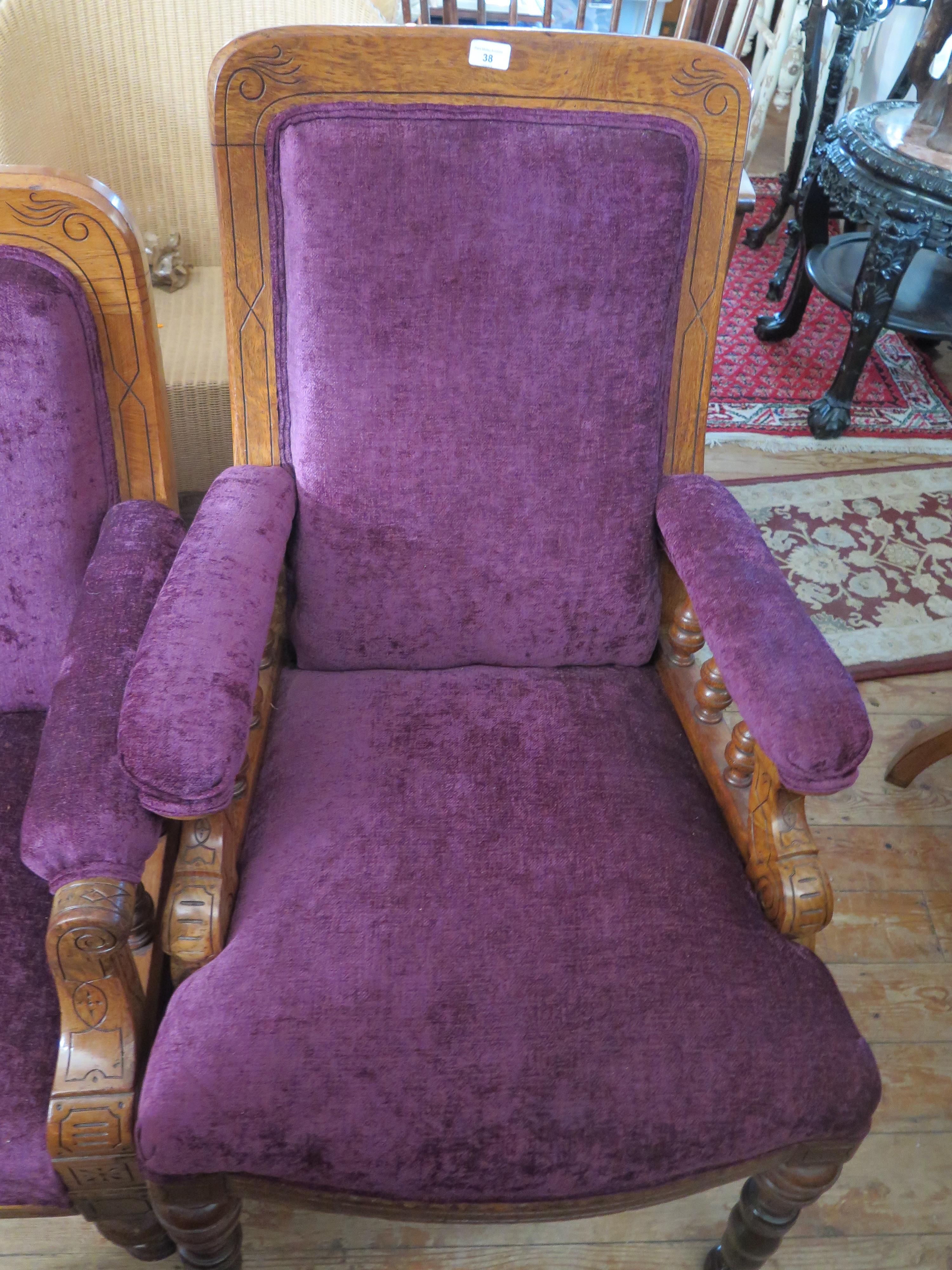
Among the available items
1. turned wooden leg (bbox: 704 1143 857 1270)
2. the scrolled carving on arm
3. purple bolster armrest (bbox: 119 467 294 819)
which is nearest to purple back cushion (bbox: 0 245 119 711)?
purple bolster armrest (bbox: 119 467 294 819)

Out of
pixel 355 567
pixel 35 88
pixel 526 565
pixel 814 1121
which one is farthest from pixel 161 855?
pixel 35 88

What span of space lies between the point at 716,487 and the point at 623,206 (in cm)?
33

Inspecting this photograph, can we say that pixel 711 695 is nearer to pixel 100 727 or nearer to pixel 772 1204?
pixel 772 1204

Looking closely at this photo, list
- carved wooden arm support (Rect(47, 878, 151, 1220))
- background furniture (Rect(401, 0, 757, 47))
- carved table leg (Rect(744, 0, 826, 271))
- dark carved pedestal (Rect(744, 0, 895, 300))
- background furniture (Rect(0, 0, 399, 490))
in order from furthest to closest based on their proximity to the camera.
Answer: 1. carved table leg (Rect(744, 0, 826, 271))
2. dark carved pedestal (Rect(744, 0, 895, 300))
3. background furniture (Rect(401, 0, 757, 47))
4. background furniture (Rect(0, 0, 399, 490))
5. carved wooden arm support (Rect(47, 878, 151, 1220))

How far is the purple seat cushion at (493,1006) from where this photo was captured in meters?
0.81

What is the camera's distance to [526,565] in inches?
45.9

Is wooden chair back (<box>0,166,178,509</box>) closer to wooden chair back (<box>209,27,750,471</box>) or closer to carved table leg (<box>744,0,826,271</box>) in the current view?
wooden chair back (<box>209,27,750,471</box>)

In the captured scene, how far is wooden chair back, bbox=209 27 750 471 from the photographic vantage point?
1.04 metres

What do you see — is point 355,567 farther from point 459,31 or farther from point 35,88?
point 35,88

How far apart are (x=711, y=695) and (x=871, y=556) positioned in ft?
4.37

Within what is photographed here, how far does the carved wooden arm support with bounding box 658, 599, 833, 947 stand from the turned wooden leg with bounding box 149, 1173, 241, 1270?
0.56 meters

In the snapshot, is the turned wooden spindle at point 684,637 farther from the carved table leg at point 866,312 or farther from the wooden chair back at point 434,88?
the carved table leg at point 866,312

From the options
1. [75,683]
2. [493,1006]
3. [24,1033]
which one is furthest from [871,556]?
[24,1033]

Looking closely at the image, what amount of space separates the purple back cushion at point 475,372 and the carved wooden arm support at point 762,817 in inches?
5.9
